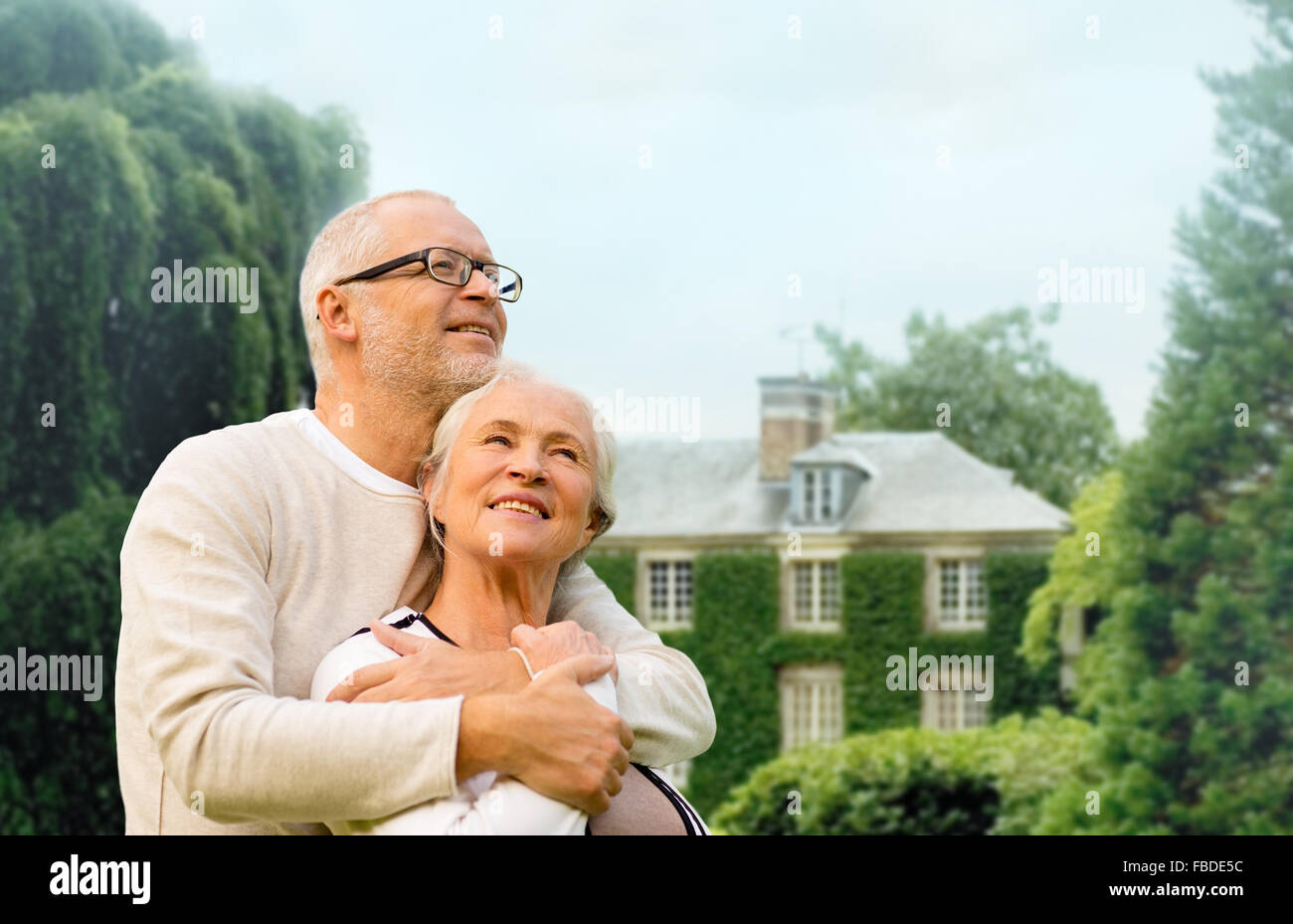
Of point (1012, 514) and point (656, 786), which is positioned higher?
point (1012, 514)

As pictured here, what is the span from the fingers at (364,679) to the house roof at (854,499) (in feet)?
76.9

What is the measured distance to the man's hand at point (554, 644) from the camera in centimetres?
232

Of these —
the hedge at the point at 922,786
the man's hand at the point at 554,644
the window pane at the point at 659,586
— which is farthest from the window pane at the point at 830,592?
the man's hand at the point at 554,644

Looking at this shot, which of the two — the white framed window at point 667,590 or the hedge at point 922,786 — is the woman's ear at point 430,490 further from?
the white framed window at point 667,590

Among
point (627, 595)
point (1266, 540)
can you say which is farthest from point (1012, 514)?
point (1266, 540)

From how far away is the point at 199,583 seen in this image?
2.26 meters

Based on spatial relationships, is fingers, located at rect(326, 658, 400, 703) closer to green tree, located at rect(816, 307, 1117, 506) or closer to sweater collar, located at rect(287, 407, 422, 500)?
sweater collar, located at rect(287, 407, 422, 500)

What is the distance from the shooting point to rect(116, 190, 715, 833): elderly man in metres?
2.16

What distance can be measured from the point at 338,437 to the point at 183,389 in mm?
12844

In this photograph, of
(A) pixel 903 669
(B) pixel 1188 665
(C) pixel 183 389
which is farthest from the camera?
(A) pixel 903 669

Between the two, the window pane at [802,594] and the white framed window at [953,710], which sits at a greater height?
the window pane at [802,594]

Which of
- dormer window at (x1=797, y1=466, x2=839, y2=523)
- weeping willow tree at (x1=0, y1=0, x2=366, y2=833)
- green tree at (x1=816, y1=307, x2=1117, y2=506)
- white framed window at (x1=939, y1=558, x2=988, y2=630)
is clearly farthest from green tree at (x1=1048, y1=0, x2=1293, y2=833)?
green tree at (x1=816, y1=307, x2=1117, y2=506)

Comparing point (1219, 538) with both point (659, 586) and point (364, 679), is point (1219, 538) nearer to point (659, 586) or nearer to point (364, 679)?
point (659, 586)
